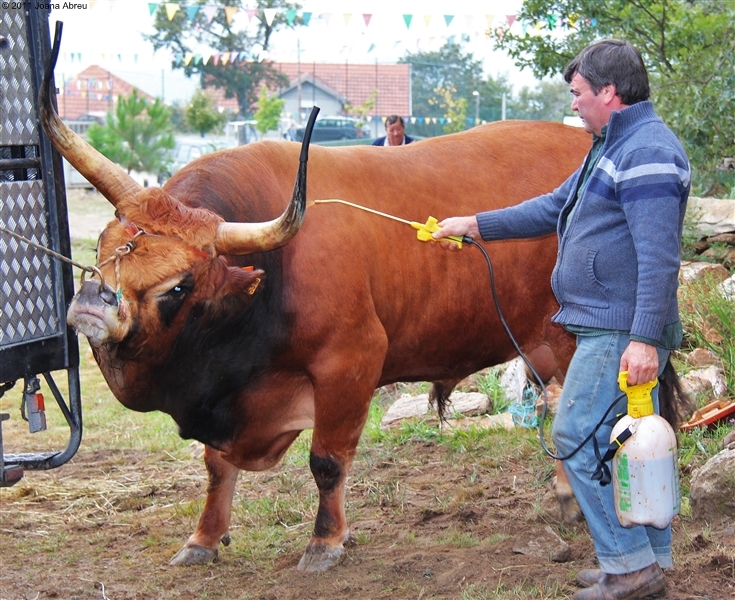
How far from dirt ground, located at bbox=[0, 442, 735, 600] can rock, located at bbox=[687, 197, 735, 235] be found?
3.45 metres

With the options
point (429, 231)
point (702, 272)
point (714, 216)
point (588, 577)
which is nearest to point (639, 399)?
point (588, 577)

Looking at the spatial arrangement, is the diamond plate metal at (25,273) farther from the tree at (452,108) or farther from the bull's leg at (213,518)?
the tree at (452,108)

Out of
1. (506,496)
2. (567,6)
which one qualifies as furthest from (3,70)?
(567,6)

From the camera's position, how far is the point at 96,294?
3.62 meters

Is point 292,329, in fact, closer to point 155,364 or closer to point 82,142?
point 155,364

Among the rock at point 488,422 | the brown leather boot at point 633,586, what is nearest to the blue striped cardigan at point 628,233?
the brown leather boot at point 633,586

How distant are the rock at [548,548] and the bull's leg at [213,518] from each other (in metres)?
1.47

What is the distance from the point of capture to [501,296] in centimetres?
510

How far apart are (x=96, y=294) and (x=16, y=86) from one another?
1322 millimetres

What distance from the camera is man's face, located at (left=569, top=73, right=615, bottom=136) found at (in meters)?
3.46

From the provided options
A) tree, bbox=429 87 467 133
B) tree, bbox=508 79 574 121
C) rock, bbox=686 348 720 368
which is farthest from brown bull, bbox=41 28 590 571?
A: tree, bbox=429 87 467 133

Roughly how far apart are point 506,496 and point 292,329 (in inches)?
68.7

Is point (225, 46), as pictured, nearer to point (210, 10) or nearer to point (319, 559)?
point (210, 10)

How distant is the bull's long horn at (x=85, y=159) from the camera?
4.01 metres
